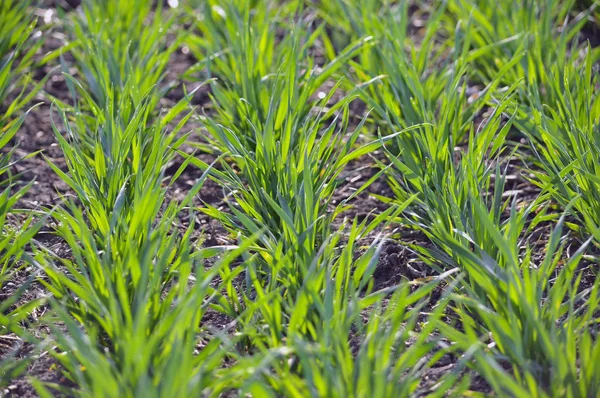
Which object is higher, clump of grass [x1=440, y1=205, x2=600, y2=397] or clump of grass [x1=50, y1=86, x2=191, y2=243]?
clump of grass [x1=50, y1=86, x2=191, y2=243]

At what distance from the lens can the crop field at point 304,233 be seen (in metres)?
1.61

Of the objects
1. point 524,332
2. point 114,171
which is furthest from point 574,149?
point 114,171

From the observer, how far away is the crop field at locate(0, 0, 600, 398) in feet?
5.28

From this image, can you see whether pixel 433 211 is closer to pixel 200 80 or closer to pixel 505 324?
pixel 505 324

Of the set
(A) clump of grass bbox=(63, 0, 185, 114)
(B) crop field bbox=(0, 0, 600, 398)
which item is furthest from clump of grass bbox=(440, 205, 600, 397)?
(A) clump of grass bbox=(63, 0, 185, 114)

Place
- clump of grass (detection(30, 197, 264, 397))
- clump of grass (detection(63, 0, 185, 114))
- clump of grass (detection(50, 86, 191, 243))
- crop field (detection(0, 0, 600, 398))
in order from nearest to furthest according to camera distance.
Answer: clump of grass (detection(30, 197, 264, 397)) < crop field (detection(0, 0, 600, 398)) < clump of grass (detection(50, 86, 191, 243)) < clump of grass (detection(63, 0, 185, 114))

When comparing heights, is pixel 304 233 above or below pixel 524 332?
above

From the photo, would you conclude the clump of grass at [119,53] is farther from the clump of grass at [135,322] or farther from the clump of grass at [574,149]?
the clump of grass at [574,149]

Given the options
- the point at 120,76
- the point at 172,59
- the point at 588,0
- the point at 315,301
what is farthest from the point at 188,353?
the point at 588,0

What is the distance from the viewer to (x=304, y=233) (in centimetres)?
186

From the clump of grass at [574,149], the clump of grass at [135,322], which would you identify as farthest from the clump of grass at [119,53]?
the clump of grass at [574,149]

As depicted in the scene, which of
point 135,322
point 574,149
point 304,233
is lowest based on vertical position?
point 135,322

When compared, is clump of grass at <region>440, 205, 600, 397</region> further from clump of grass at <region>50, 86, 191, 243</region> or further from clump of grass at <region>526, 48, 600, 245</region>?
clump of grass at <region>50, 86, 191, 243</region>

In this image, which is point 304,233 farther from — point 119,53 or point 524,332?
point 119,53
